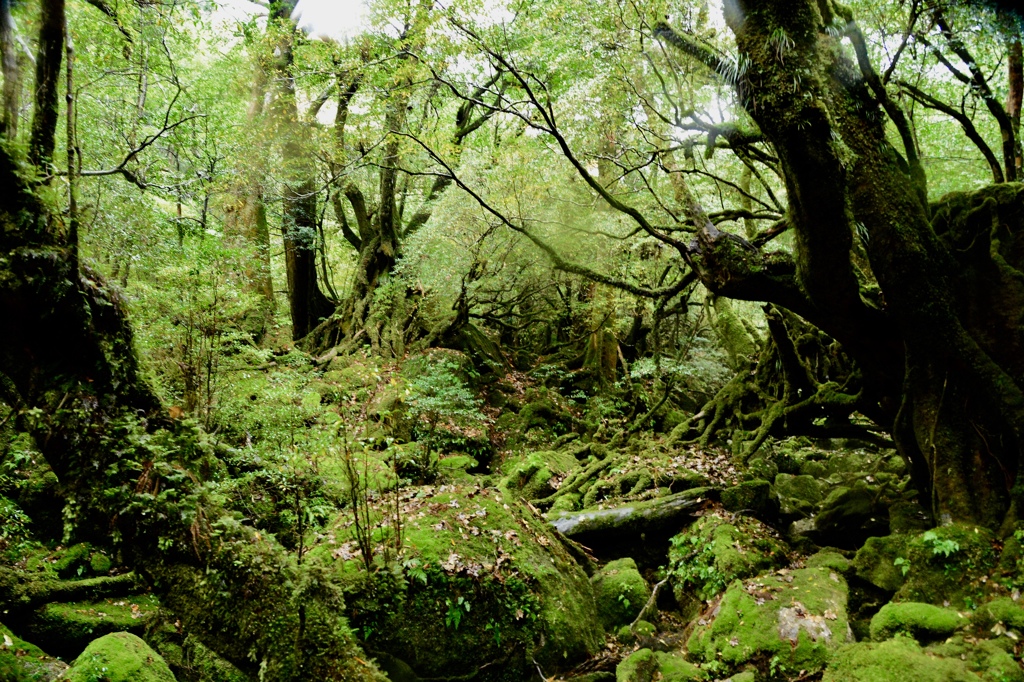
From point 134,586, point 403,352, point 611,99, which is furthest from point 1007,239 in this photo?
point 403,352

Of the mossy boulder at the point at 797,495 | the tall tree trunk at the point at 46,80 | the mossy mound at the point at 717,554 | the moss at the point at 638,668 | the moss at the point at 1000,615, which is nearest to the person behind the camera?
the tall tree trunk at the point at 46,80

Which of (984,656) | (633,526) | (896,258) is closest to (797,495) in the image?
(633,526)

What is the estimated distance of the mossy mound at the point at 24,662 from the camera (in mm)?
4121

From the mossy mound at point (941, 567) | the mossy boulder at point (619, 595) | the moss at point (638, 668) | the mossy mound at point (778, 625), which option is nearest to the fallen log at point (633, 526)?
the mossy boulder at point (619, 595)

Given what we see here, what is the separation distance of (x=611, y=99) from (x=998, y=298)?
6.69 meters

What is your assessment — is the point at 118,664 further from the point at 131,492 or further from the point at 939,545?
the point at 939,545

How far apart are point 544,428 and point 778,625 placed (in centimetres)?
832

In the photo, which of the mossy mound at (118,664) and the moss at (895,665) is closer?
the mossy mound at (118,664)

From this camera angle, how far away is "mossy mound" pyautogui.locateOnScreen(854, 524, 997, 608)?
526 centimetres

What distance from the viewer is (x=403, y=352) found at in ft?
46.8

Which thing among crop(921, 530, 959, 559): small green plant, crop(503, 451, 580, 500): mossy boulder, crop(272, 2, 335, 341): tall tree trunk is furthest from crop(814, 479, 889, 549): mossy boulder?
crop(272, 2, 335, 341): tall tree trunk

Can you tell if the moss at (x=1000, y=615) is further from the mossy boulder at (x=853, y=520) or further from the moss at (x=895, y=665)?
the mossy boulder at (x=853, y=520)

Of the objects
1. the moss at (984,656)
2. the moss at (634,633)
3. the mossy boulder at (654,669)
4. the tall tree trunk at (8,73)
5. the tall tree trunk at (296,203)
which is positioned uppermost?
the tall tree trunk at (296,203)

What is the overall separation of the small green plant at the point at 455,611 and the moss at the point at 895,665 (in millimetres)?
3116
